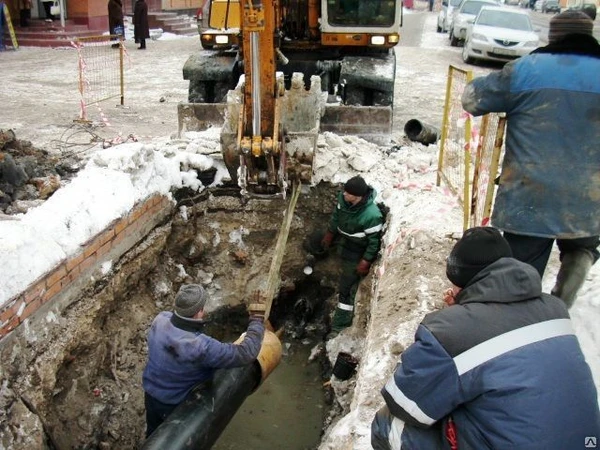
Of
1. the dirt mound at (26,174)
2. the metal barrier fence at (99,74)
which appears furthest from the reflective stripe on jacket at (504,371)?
the metal barrier fence at (99,74)

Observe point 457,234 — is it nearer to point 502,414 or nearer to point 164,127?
point 502,414

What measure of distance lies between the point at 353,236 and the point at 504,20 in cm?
1357

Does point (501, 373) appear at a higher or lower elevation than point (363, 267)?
higher

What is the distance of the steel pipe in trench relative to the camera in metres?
3.87

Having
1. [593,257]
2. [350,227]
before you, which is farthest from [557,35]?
[350,227]

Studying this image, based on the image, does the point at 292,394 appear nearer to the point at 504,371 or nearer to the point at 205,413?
the point at 205,413

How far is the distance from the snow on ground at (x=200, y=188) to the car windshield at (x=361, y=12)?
6.08 ft

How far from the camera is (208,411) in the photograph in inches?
163

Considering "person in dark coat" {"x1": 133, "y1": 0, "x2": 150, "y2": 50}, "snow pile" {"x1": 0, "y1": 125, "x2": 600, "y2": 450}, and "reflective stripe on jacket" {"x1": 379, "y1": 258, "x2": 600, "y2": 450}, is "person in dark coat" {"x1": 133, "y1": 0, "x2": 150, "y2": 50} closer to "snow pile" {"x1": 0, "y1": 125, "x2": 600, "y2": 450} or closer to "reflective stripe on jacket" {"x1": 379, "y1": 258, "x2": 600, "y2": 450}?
"snow pile" {"x1": 0, "y1": 125, "x2": 600, "y2": 450}

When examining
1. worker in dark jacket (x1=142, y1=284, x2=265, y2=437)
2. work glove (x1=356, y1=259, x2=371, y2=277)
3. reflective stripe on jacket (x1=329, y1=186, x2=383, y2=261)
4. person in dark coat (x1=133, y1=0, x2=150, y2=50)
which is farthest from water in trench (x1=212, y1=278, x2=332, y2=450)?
person in dark coat (x1=133, y1=0, x2=150, y2=50)

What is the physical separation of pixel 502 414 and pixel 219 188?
16.8ft

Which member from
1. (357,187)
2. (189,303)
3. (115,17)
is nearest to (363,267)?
(357,187)

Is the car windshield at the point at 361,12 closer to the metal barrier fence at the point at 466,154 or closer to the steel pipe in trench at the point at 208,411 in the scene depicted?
the metal barrier fence at the point at 466,154

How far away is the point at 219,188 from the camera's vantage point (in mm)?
6816
